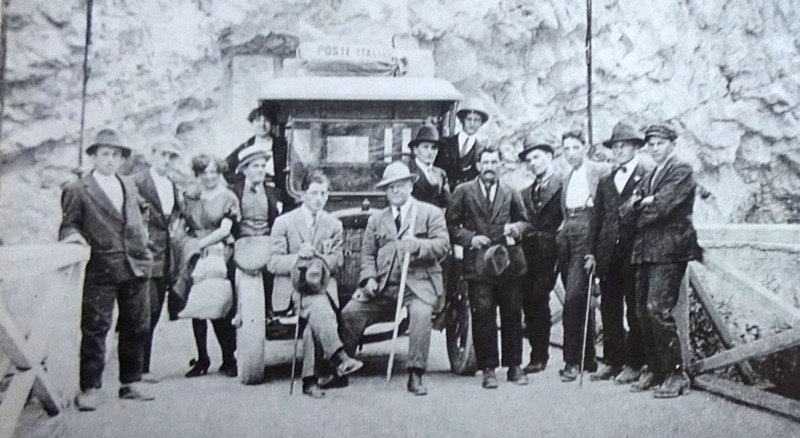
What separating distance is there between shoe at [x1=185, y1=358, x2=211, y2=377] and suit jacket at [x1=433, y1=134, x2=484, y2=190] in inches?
53.0

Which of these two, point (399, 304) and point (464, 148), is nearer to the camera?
point (399, 304)

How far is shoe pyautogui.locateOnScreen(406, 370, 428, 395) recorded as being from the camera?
320cm

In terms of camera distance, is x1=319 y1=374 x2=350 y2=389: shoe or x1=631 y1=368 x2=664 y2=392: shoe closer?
x1=319 y1=374 x2=350 y2=389: shoe

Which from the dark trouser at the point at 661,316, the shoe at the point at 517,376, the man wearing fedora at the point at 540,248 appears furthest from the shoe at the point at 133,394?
the dark trouser at the point at 661,316

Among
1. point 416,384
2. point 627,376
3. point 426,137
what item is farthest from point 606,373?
point 426,137

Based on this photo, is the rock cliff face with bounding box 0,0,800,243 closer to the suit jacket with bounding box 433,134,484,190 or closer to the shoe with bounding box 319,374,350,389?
the suit jacket with bounding box 433,134,484,190

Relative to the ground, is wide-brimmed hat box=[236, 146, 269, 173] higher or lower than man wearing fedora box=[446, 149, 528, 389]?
higher

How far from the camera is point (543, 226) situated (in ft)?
11.0

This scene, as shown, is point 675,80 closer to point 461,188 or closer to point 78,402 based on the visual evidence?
point 461,188

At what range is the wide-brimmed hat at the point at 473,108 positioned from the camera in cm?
339

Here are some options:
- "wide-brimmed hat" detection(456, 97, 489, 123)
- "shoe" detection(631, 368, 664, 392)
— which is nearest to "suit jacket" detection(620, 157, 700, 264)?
"shoe" detection(631, 368, 664, 392)

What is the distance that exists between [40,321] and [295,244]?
3.61 ft

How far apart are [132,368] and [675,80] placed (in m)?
2.82

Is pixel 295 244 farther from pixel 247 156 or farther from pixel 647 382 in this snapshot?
pixel 647 382
